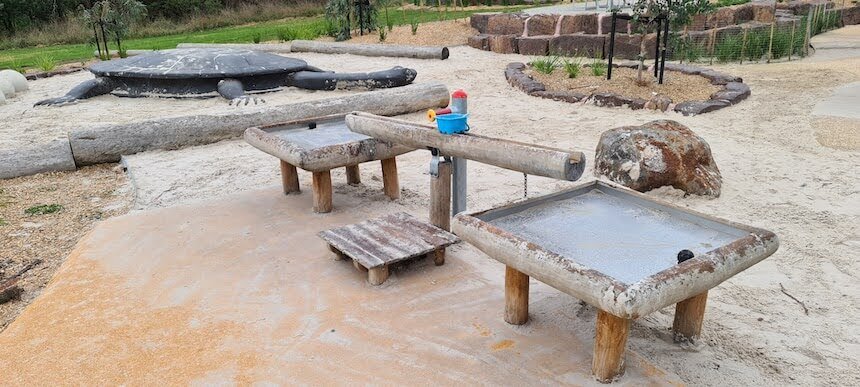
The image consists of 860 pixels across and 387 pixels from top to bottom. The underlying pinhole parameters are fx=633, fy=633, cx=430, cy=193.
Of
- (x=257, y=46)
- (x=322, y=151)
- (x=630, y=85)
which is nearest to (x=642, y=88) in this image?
(x=630, y=85)

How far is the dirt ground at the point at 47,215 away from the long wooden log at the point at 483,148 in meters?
2.14

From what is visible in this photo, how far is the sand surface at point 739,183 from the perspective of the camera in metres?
2.81

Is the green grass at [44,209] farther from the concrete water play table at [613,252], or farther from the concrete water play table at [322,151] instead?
the concrete water play table at [613,252]

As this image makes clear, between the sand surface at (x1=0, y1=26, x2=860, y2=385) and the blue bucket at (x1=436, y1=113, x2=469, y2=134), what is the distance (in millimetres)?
1204

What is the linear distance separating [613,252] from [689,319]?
19.2 inches

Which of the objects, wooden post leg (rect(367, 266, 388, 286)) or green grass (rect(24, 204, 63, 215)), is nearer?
wooden post leg (rect(367, 266, 388, 286))

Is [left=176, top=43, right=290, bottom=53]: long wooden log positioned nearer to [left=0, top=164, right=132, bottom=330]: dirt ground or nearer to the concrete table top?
[left=0, top=164, right=132, bottom=330]: dirt ground

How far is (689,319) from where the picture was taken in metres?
2.79

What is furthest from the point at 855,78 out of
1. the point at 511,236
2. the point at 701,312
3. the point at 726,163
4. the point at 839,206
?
the point at 511,236

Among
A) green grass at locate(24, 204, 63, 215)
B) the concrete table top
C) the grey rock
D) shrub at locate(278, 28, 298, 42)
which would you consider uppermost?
shrub at locate(278, 28, 298, 42)

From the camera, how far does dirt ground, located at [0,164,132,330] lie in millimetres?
3900

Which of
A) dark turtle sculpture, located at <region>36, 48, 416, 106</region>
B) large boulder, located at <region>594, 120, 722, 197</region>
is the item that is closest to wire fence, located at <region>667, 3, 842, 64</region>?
dark turtle sculpture, located at <region>36, 48, 416, 106</region>

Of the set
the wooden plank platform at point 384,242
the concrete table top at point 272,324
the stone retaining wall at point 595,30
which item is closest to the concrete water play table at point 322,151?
the concrete table top at point 272,324

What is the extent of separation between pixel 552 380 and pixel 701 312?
76 centimetres
